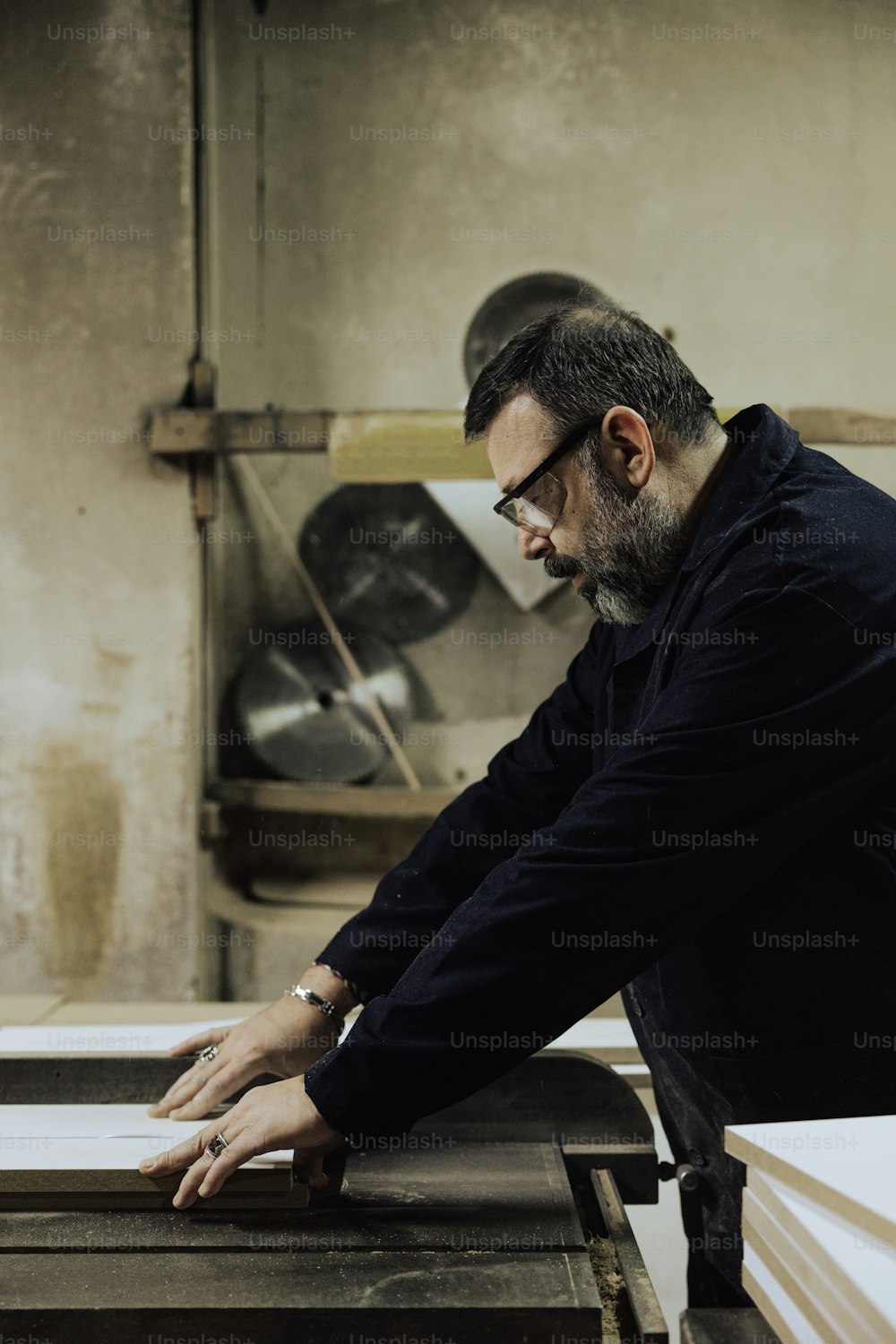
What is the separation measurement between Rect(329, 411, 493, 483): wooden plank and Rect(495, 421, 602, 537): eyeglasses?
2.30 meters

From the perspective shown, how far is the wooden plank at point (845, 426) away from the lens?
4.04 metres

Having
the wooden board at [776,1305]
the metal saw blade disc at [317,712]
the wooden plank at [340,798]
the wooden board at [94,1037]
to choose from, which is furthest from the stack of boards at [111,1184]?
the metal saw blade disc at [317,712]

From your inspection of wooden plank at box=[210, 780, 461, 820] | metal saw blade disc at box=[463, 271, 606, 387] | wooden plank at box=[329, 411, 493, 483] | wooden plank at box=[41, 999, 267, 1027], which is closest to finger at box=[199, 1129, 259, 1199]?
wooden plank at box=[41, 999, 267, 1027]

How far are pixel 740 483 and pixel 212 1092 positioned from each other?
3.59 ft

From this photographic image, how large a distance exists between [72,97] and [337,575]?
2076 millimetres

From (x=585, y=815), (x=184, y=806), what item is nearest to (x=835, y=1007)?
(x=585, y=815)

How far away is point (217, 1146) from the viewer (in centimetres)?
132

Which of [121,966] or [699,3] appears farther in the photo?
[699,3]

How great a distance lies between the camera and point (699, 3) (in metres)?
5.06

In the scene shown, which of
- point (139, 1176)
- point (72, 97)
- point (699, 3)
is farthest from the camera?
point (699, 3)

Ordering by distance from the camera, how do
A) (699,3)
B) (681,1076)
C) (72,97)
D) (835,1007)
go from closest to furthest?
(835,1007) → (681,1076) → (72,97) → (699,3)

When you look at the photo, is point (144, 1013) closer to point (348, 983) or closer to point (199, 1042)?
point (199, 1042)

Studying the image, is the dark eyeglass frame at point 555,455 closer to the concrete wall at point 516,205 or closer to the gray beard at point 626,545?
the gray beard at point 626,545

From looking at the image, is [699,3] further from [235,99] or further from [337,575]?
[337,575]
